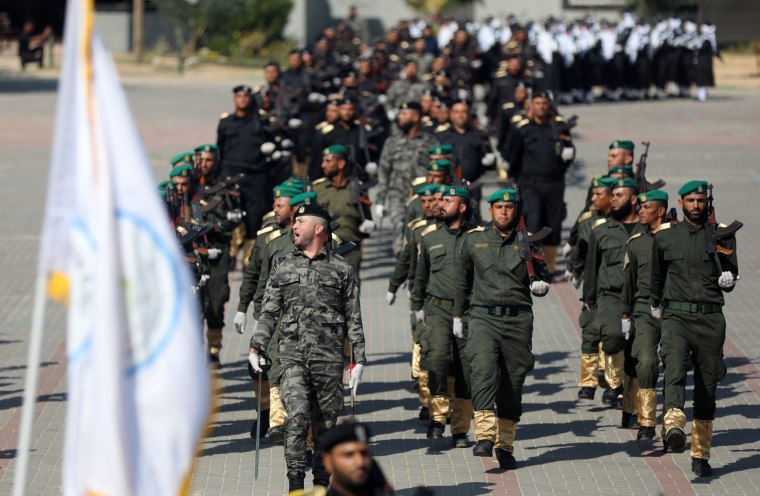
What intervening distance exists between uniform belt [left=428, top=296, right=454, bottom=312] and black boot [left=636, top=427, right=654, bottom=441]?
1.67 meters

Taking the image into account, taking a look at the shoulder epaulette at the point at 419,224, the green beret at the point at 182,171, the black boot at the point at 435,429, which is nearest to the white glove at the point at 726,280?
the black boot at the point at 435,429

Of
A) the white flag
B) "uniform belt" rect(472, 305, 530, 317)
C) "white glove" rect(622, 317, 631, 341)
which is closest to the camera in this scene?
the white flag

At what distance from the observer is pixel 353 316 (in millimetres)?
10633

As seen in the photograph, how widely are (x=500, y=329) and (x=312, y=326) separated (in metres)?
1.64

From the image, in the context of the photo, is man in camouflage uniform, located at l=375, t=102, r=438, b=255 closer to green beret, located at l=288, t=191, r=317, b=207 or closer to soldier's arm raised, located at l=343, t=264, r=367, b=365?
green beret, located at l=288, t=191, r=317, b=207

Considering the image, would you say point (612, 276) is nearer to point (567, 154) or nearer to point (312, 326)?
point (312, 326)

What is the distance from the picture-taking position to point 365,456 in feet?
22.6

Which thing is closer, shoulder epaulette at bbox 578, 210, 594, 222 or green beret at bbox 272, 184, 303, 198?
green beret at bbox 272, 184, 303, 198

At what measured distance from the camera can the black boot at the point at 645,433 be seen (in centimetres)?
1205

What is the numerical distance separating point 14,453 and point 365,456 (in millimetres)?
5308

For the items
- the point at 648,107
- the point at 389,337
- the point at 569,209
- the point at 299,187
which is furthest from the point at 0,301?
the point at 648,107

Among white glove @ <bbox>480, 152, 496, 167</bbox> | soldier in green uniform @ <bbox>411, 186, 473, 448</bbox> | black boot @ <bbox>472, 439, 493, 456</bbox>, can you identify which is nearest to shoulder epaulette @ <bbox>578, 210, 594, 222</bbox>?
soldier in green uniform @ <bbox>411, 186, 473, 448</bbox>

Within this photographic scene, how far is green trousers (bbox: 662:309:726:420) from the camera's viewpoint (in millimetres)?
11312

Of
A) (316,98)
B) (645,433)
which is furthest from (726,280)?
(316,98)
